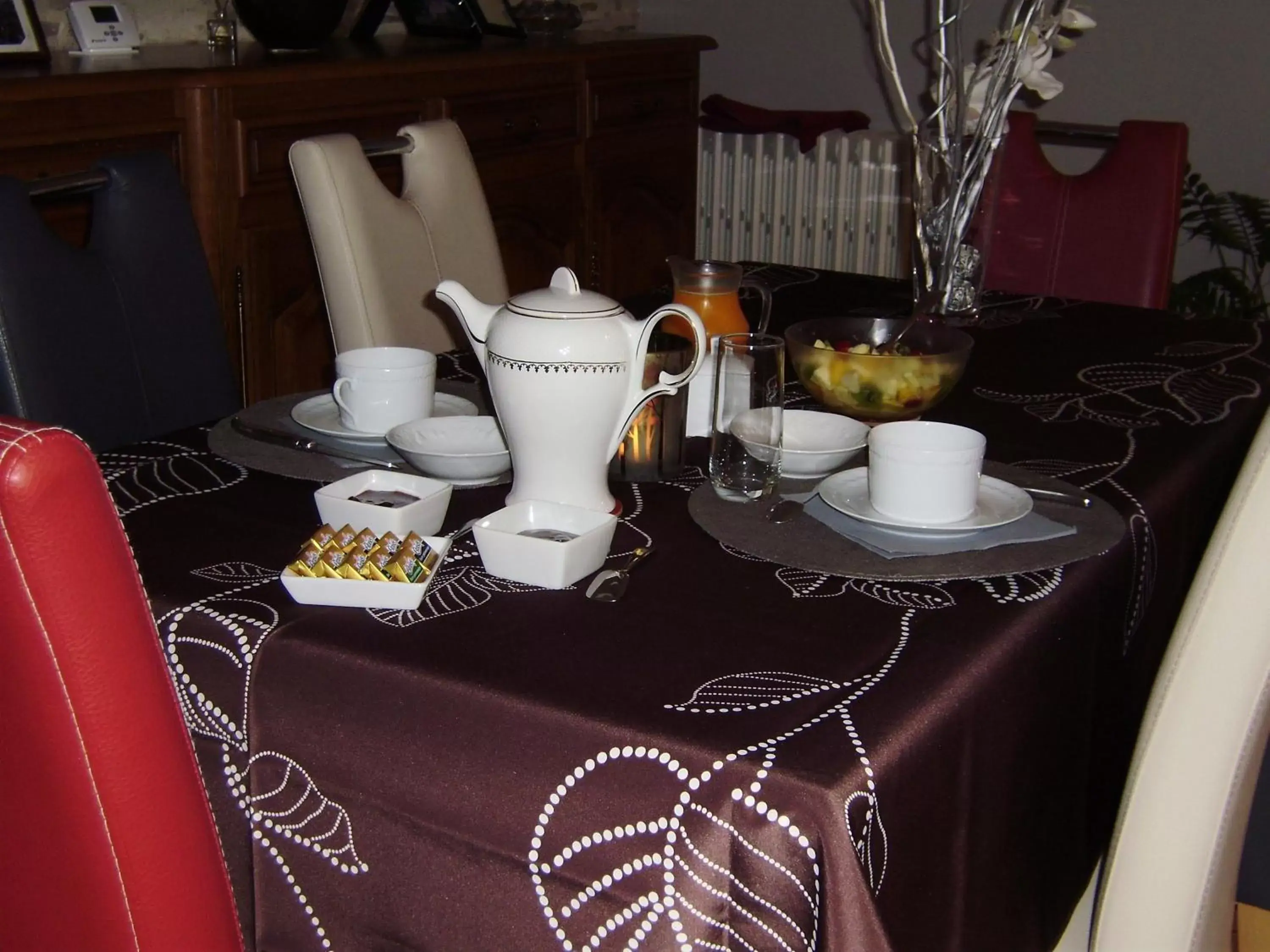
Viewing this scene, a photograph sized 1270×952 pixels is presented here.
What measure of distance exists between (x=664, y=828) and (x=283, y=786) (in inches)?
10.5

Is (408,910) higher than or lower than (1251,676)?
lower

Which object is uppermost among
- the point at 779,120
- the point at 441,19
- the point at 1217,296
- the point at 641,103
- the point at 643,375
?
the point at 441,19

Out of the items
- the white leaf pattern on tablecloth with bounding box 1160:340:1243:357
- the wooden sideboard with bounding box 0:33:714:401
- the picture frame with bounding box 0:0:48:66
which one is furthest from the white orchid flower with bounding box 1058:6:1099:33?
the picture frame with bounding box 0:0:48:66

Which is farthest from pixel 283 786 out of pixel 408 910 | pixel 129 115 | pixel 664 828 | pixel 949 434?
pixel 129 115

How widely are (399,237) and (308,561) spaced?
3.11ft

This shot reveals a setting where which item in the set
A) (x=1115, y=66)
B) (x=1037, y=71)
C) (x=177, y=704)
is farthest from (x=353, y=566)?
(x=1115, y=66)

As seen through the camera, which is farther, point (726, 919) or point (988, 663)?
point (988, 663)

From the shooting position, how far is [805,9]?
147 inches

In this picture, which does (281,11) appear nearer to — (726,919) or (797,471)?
(797,471)

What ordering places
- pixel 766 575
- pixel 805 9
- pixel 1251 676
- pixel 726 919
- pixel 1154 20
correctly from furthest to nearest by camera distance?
pixel 805 9 < pixel 1154 20 < pixel 766 575 < pixel 1251 676 < pixel 726 919

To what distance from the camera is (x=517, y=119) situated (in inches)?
116

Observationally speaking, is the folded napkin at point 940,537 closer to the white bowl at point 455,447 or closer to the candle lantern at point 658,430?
the candle lantern at point 658,430

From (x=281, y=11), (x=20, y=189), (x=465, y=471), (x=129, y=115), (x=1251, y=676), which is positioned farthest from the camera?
(x=281, y=11)

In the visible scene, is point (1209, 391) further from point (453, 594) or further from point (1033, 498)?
point (453, 594)
